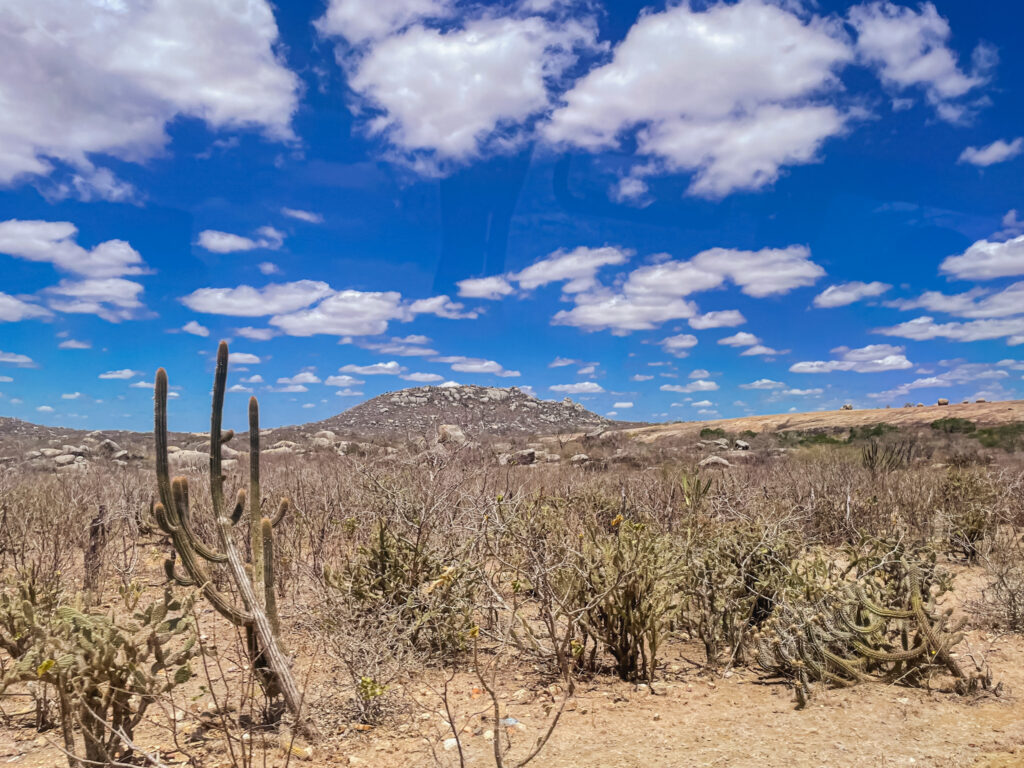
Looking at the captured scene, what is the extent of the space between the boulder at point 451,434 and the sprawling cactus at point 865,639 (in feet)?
13.3

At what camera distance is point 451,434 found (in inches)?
328

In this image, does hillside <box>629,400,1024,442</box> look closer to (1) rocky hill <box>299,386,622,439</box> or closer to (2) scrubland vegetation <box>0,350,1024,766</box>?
(1) rocky hill <box>299,386,622,439</box>

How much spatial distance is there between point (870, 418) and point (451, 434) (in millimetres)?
34209

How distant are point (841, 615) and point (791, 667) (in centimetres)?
53

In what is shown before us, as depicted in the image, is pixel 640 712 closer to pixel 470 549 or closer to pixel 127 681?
pixel 470 549

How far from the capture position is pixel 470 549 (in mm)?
5965

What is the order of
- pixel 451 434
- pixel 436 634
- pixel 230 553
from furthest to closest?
pixel 451 434, pixel 436 634, pixel 230 553

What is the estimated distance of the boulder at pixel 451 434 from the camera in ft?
26.3

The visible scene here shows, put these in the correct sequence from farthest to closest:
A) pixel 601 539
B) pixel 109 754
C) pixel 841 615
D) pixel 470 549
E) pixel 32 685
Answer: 1. pixel 470 549
2. pixel 601 539
3. pixel 841 615
4. pixel 32 685
5. pixel 109 754

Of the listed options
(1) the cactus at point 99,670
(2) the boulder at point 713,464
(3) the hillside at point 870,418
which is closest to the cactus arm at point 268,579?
(1) the cactus at point 99,670

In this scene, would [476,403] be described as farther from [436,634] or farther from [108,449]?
[436,634]

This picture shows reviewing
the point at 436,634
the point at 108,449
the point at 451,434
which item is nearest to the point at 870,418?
the point at 451,434

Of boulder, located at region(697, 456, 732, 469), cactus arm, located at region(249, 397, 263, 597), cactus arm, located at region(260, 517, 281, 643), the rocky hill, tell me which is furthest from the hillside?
cactus arm, located at region(260, 517, 281, 643)

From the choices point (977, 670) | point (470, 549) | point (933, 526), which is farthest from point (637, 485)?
point (977, 670)
